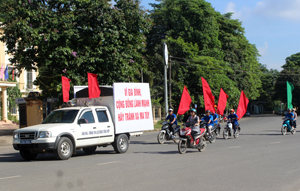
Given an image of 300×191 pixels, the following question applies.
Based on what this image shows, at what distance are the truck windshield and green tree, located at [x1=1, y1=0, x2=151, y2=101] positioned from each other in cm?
903

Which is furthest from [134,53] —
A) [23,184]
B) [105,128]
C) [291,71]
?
[291,71]

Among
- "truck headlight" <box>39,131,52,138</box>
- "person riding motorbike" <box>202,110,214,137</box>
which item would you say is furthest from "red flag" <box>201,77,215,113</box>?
"truck headlight" <box>39,131,52,138</box>

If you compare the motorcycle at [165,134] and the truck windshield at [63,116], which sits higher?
the truck windshield at [63,116]

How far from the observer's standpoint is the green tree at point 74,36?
2145 centimetres

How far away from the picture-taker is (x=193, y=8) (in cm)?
4403

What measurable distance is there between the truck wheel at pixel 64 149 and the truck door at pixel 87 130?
351 mm

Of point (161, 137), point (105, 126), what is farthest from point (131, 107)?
point (161, 137)

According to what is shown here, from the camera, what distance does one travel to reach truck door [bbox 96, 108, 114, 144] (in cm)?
1277

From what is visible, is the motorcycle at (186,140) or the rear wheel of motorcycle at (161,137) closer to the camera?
the motorcycle at (186,140)

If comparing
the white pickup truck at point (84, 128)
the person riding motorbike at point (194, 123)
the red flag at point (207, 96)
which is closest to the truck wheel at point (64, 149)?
the white pickup truck at point (84, 128)

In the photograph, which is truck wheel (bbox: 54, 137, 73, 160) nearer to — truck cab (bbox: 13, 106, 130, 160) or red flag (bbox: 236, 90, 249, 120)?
truck cab (bbox: 13, 106, 130, 160)

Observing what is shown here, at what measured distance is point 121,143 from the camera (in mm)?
13633

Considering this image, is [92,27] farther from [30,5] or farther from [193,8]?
[193,8]

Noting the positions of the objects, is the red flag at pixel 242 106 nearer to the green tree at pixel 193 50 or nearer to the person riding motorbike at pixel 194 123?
the person riding motorbike at pixel 194 123
